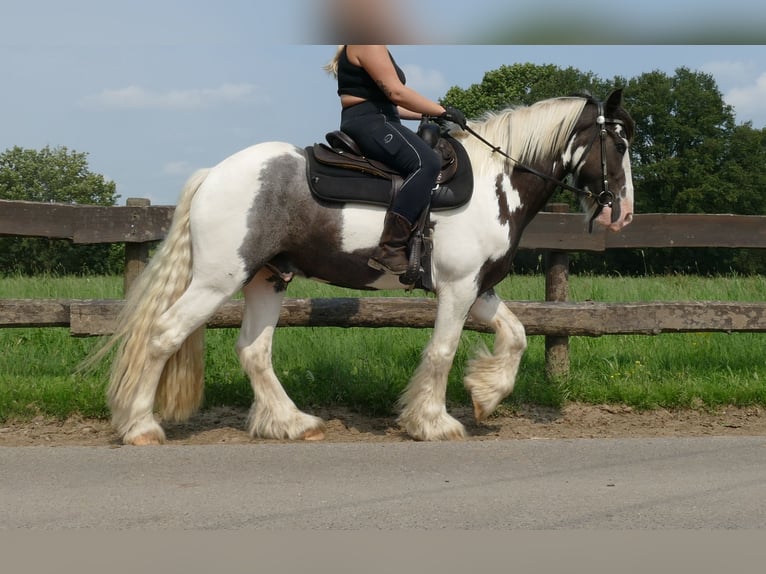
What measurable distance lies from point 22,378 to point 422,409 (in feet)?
10.6

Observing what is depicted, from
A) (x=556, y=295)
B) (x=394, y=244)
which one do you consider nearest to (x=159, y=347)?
(x=394, y=244)

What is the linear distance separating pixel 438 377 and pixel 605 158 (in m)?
1.82

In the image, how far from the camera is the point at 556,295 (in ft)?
24.8

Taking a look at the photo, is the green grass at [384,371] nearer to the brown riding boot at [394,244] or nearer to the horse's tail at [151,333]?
the horse's tail at [151,333]

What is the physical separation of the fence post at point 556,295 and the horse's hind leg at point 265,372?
2.30m

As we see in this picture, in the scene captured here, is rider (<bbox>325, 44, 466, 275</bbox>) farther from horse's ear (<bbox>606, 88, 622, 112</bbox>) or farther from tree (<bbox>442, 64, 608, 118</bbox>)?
tree (<bbox>442, 64, 608, 118</bbox>)

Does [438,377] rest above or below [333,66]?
below

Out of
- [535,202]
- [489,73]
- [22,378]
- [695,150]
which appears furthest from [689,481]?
[489,73]

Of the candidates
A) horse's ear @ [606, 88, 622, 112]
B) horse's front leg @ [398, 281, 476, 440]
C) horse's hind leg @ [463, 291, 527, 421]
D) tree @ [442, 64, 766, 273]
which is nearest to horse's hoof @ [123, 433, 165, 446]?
horse's front leg @ [398, 281, 476, 440]

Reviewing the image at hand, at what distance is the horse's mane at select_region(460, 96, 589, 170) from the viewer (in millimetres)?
6074

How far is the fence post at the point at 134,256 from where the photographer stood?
7207mm

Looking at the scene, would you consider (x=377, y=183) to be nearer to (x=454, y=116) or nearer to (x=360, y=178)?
(x=360, y=178)

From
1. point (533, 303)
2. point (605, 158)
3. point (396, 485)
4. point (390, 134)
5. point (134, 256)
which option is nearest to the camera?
point (396, 485)

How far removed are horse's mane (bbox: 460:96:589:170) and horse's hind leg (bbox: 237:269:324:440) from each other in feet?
5.90
